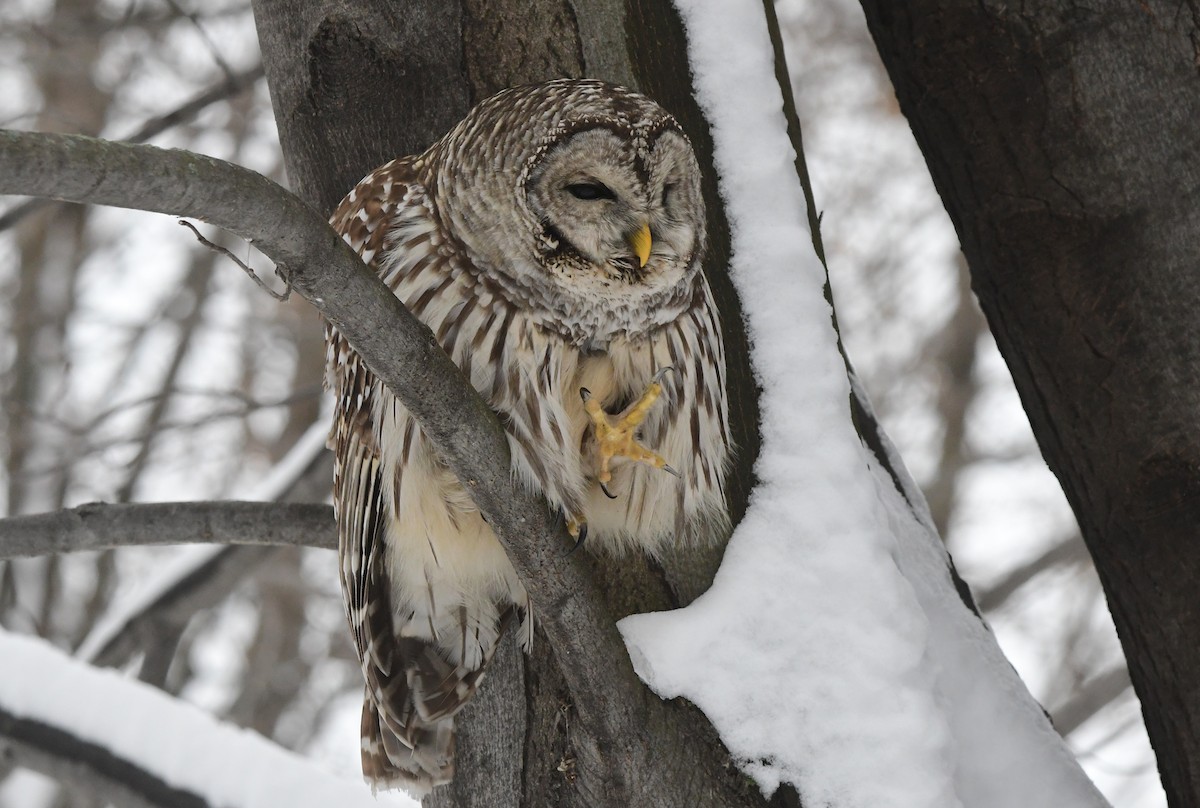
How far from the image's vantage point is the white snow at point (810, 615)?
A: 2340 mm

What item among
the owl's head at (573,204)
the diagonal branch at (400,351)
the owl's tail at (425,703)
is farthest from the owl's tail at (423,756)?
the owl's head at (573,204)

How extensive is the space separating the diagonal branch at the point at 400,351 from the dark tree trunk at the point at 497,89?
0.63ft

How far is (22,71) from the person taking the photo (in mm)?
10180

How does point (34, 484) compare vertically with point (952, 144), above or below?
above

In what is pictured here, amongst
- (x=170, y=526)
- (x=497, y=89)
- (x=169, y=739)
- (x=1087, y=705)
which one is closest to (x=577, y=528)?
(x=497, y=89)

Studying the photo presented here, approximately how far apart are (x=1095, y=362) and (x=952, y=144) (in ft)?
1.97

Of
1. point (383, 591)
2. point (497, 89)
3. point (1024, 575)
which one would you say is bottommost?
point (1024, 575)

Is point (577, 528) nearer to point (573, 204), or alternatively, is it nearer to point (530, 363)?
point (530, 363)

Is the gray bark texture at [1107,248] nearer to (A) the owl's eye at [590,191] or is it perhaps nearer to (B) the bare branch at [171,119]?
(A) the owl's eye at [590,191]

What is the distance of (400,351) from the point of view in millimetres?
1812

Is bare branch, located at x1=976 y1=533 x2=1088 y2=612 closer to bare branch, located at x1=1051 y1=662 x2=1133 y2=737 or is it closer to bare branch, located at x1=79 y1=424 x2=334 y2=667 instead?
bare branch, located at x1=1051 y1=662 x2=1133 y2=737

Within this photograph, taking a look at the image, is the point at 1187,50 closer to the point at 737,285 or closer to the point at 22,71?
the point at 737,285

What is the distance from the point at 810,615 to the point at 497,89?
1334 mm

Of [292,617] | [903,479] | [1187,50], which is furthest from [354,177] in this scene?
[292,617]
